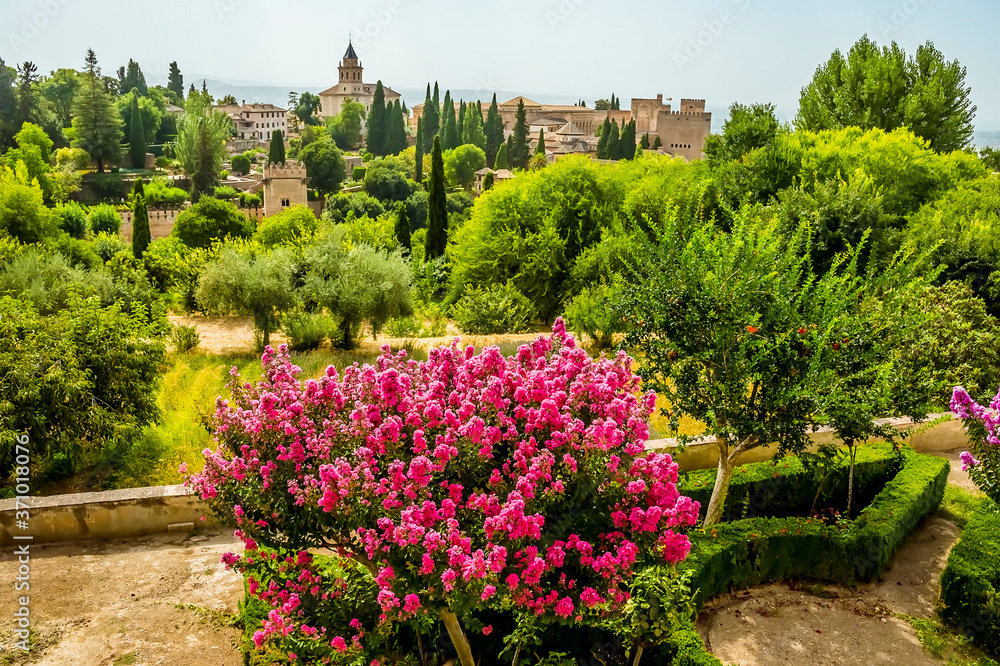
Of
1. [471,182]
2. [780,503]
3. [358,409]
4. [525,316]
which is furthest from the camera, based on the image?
[471,182]

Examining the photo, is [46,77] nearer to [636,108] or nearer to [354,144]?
[354,144]

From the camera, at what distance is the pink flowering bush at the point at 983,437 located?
17.5 ft

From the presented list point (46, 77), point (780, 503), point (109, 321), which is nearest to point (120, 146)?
point (46, 77)

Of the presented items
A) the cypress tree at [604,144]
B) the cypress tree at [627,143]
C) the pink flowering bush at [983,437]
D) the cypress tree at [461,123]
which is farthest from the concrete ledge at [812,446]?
the cypress tree at [461,123]

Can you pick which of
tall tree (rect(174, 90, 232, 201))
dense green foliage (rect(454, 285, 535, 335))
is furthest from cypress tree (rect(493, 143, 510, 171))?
dense green foliage (rect(454, 285, 535, 335))

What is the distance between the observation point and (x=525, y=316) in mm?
20906

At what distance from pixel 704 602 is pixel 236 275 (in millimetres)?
12780

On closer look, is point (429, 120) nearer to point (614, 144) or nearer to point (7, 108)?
point (614, 144)

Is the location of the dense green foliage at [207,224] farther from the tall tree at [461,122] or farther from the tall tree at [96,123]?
the tall tree at [461,122]

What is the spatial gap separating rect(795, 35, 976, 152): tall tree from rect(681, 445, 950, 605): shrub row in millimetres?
25589

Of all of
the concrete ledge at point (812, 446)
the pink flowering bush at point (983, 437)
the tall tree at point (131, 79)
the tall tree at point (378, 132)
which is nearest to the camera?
the pink flowering bush at point (983, 437)

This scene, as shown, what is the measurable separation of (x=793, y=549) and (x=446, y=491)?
4.32 meters

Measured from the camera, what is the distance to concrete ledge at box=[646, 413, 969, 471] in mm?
8766

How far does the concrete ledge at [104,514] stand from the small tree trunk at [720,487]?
15.9ft
